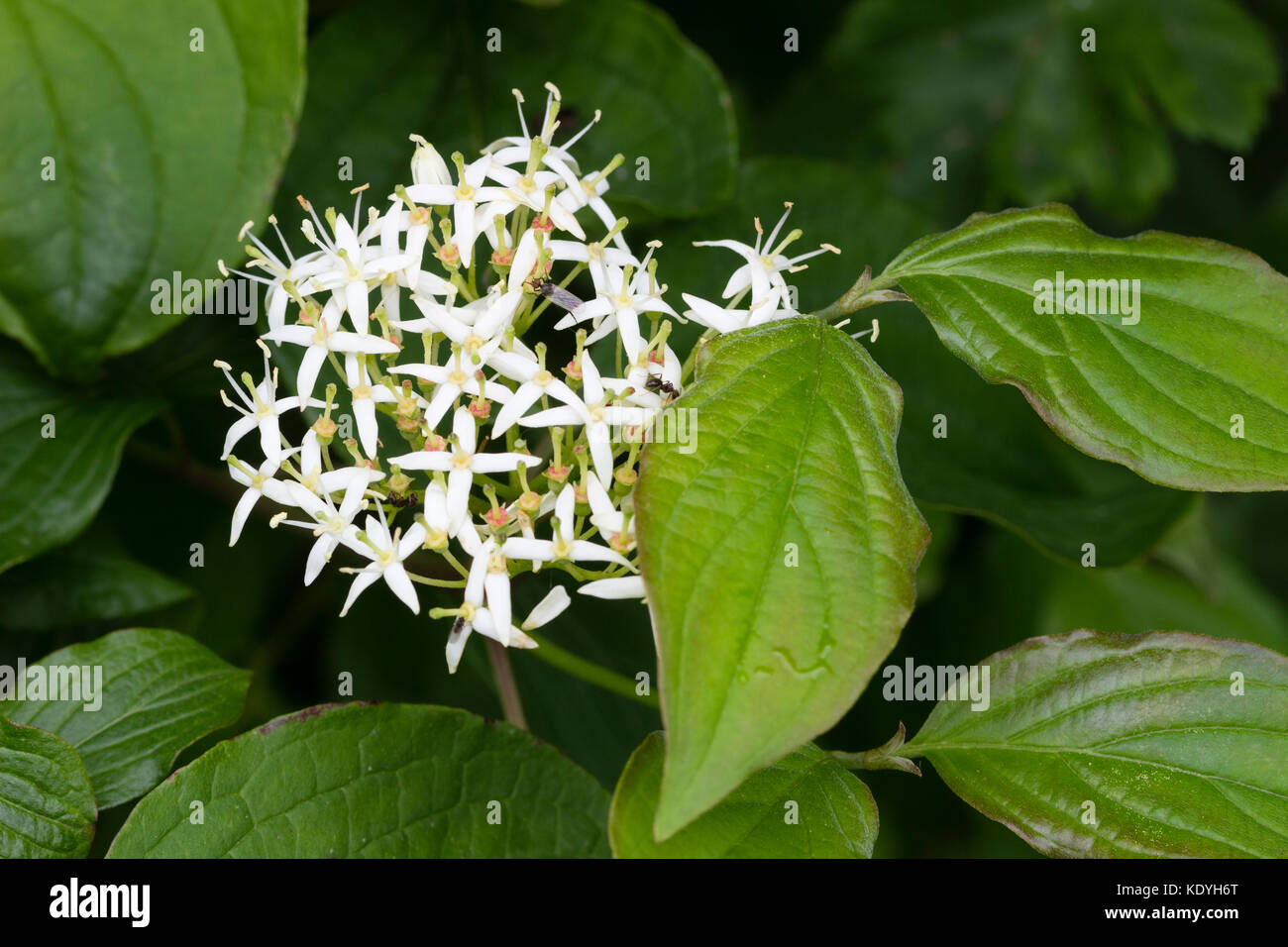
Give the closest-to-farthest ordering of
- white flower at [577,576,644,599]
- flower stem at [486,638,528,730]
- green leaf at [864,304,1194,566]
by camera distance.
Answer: white flower at [577,576,644,599]
flower stem at [486,638,528,730]
green leaf at [864,304,1194,566]

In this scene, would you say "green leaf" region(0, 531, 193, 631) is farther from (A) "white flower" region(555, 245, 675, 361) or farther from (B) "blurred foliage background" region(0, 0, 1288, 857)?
(A) "white flower" region(555, 245, 675, 361)

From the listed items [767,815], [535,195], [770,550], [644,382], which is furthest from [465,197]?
[767,815]

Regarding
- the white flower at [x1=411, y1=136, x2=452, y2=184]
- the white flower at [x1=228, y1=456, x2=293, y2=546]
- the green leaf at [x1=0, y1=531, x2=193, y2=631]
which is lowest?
the green leaf at [x1=0, y1=531, x2=193, y2=631]

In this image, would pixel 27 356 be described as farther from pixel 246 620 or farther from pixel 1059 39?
pixel 1059 39

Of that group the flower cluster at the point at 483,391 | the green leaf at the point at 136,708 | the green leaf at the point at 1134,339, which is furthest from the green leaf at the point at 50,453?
the green leaf at the point at 1134,339

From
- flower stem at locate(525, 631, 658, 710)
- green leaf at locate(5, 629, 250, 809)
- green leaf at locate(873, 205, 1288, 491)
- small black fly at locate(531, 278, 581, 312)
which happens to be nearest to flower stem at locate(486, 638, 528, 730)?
flower stem at locate(525, 631, 658, 710)
